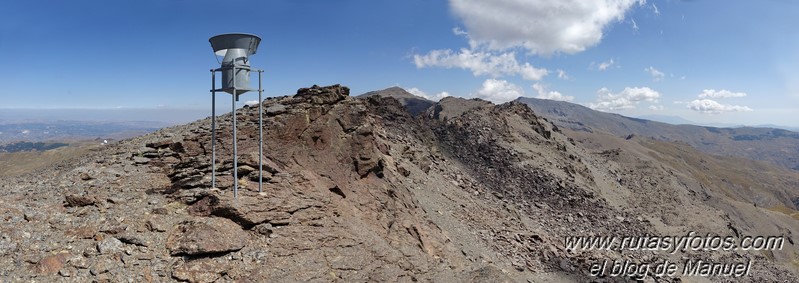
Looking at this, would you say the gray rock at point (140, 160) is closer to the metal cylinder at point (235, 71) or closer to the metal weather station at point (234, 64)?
the metal weather station at point (234, 64)

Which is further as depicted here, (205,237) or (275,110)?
(275,110)

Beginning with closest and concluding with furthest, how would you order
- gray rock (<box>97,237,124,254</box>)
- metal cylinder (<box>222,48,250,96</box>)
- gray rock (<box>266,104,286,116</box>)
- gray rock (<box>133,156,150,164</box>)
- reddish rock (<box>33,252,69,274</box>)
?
reddish rock (<box>33,252,69,274</box>) < gray rock (<box>97,237,124,254</box>) < metal cylinder (<box>222,48,250,96</box>) < gray rock (<box>133,156,150,164</box>) < gray rock (<box>266,104,286,116</box>)

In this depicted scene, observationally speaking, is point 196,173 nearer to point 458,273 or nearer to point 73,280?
point 73,280

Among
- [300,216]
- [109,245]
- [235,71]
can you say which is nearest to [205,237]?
[109,245]

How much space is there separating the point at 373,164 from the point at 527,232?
11.4 meters

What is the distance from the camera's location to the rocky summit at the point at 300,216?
9.44 meters

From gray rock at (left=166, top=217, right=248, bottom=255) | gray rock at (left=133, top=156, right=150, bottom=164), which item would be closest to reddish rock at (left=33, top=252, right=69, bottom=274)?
gray rock at (left=166, top=217, right=248, bottom=255)

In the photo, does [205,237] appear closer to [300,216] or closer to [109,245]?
[109,245]

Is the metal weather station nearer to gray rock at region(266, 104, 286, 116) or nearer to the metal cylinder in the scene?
the metal cylinder

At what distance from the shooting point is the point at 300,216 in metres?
12.3

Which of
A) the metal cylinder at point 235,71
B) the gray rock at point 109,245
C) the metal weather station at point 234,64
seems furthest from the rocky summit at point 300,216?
the metal cylinder at point 235,71

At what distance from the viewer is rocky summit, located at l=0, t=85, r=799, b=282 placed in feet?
31.0

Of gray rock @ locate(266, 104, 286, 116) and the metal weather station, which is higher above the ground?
the metal weather station

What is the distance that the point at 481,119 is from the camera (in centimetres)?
4322
